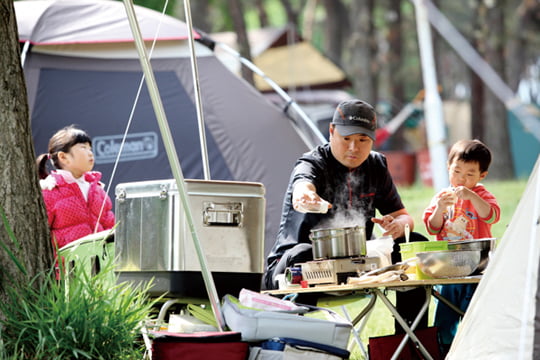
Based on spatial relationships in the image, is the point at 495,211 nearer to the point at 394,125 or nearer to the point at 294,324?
the point at 294,324

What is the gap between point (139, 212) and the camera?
3.58 m

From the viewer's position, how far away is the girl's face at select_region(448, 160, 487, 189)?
13.1ft

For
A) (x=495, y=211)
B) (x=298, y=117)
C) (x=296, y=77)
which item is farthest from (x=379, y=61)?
(x=495, y=211)

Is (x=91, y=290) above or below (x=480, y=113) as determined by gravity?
below

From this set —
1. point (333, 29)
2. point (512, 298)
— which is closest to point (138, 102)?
point (512, 298)

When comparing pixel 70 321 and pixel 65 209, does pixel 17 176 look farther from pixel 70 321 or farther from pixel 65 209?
pixel 65 209

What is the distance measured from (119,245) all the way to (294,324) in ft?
2.82

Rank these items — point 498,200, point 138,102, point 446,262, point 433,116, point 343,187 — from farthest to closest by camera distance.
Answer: point 498,200
point 433,116
point 138,102
point 343,187
point 446,262

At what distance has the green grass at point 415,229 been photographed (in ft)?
14.8

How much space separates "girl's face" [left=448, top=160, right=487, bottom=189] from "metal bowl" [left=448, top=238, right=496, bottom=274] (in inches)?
22.9

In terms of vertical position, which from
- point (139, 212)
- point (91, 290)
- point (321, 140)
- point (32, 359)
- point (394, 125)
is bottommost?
point (32, 359)

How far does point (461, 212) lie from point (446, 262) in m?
0.66

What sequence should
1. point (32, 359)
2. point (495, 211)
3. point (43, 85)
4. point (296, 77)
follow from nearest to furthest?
1. point (32, 359)
2. point (495, 211)
3. point (43, 85)
4. point (296, 77)

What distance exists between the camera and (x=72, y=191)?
185 inches
